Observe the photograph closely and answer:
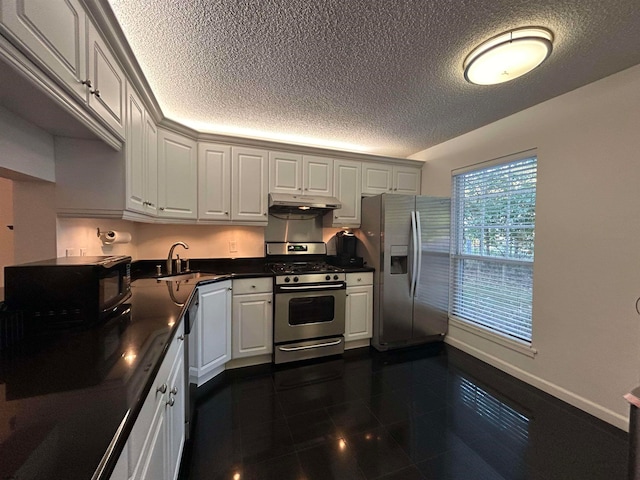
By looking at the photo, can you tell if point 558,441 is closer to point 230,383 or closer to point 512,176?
point 512,176

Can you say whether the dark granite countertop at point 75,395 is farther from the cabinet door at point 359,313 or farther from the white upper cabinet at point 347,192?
the white upper cabinet at point 347,192

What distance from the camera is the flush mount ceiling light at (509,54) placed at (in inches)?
58.0

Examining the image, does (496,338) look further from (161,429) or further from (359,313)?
(161,429)

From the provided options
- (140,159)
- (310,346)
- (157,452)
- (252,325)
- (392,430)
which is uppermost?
(140,159)

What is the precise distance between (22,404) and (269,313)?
2.03 m

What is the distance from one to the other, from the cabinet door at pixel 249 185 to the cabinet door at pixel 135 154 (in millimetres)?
969

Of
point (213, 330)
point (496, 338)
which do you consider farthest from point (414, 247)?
point (213, 330)

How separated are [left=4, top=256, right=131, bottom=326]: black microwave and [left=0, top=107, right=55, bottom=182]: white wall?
1.49 ft

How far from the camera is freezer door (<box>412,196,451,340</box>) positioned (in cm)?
310

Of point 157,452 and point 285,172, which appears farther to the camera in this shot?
point 285,172

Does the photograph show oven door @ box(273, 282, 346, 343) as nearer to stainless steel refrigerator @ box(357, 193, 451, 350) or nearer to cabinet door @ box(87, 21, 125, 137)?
stainless steel refrigerator @ box(357, 193, 451, 350)

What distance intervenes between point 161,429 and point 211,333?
135 cm

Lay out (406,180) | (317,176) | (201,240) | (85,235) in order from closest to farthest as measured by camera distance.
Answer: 1. (85,235)
2. (201,240)
3. (317,176)
4. (406,180)

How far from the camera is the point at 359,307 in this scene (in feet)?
9.98
